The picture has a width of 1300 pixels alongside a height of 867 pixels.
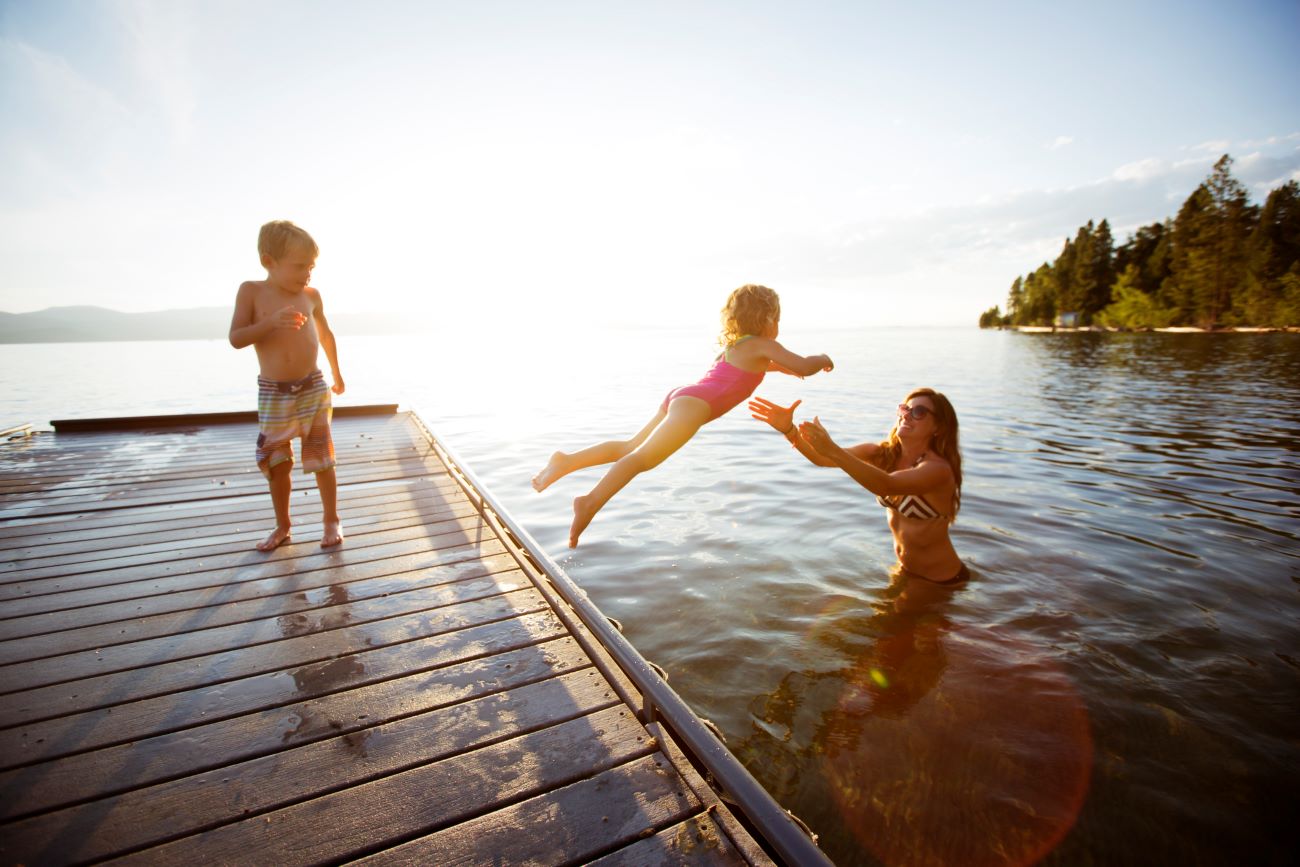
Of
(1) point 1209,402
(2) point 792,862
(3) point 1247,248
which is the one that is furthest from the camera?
(3) point 1247,248

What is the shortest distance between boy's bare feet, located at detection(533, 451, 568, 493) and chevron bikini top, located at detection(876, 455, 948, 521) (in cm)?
266

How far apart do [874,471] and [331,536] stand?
422cm

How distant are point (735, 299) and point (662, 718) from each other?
322 cm

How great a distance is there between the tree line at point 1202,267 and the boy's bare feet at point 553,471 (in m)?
83.5

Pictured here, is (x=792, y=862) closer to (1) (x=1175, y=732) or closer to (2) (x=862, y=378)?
(1) (x=1175, y=732)

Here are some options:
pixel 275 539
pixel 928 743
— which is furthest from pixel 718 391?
pixel 275 539

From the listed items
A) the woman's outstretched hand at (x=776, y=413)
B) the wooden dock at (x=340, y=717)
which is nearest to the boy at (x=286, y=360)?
the wooden dock at (x=340, y=717)

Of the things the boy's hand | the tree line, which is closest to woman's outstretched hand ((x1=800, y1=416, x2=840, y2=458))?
the boy's hand

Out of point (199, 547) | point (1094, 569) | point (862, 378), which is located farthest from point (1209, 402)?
point (199, 547)

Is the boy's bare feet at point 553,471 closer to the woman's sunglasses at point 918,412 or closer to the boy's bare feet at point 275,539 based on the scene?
the boy's bare feet at point 275,539

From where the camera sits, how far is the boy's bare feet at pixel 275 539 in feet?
14.2

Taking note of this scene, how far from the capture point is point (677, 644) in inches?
188

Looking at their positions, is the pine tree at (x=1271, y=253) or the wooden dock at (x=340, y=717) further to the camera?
the pine tree at (x=1271, y=253)

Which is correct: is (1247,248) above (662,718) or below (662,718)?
above
